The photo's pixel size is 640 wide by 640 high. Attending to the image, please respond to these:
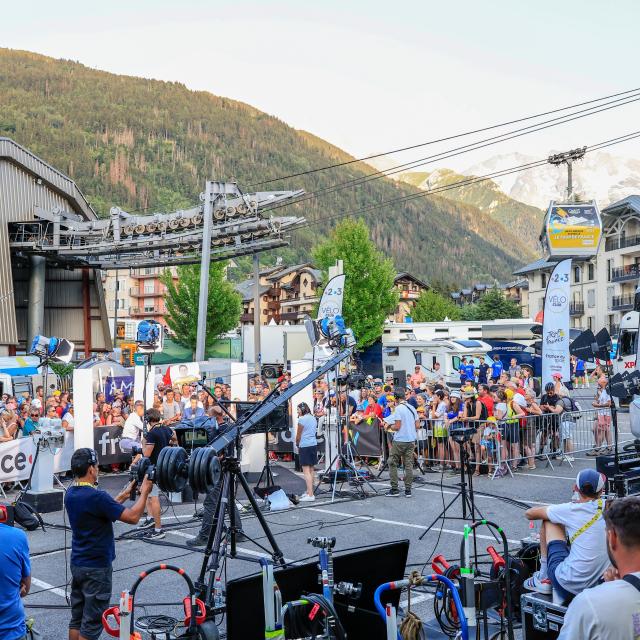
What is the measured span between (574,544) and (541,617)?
0.60m

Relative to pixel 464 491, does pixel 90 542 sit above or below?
above

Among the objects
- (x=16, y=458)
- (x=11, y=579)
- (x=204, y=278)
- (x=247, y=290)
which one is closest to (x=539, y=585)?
(x=11, y=579)

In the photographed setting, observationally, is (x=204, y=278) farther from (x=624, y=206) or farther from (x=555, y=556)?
(x=624, y=206)

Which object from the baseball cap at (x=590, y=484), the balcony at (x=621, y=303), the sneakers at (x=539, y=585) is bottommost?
the sneakers at (x=539, y=585)

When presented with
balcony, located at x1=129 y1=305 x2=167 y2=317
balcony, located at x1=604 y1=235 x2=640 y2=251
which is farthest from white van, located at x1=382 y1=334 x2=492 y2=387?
balcony, located at x1=129 y1=305 x2=167 y2=317

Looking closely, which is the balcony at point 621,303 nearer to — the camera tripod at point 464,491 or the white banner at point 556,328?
the white banner at point 556,328

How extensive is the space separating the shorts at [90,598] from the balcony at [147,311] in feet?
410

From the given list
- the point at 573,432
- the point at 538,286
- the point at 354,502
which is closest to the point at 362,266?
the point at 538,286

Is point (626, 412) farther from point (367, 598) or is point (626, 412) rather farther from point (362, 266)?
point (362, 266)

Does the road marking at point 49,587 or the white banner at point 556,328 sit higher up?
the white banner at point 556,328

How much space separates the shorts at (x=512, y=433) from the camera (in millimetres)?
15980

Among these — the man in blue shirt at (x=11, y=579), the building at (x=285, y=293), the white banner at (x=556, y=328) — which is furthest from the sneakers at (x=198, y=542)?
the building at (x=285, y=293)

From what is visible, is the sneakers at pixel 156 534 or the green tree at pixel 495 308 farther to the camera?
the green tree at pixel 495 308

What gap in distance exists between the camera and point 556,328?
21.8 m
